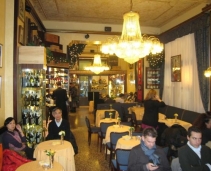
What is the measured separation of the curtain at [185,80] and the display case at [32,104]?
16.4ft

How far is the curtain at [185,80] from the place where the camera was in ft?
24.4

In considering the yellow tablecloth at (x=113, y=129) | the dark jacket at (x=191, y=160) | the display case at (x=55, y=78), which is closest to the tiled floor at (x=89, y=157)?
the yellow tablecloth at (x=113, y=129)

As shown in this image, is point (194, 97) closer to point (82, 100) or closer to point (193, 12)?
point (193, 12)

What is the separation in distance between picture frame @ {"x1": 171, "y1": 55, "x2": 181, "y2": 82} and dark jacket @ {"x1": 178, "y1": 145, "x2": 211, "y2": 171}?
5.72 meters

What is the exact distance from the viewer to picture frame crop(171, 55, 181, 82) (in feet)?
27.7

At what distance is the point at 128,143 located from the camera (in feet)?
14.6

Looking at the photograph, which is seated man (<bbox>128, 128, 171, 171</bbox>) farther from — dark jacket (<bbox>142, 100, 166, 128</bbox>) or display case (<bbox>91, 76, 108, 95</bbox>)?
display case (<bbox>91, 76, 108, 95</bbox>)

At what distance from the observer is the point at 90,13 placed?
8.25m

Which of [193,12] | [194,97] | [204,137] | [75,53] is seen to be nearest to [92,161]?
[204,137]

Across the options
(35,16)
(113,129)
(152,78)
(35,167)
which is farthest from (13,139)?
(152,78)

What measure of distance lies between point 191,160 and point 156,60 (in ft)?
23.5

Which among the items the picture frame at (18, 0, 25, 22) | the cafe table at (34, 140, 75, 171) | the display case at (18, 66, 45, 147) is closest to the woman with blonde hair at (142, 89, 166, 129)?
the cafe table at (34, 140, 75, 171)

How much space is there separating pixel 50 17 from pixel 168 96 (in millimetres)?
5934

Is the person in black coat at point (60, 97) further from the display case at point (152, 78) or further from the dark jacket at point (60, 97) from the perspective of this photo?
the display case at point (152, 78)
